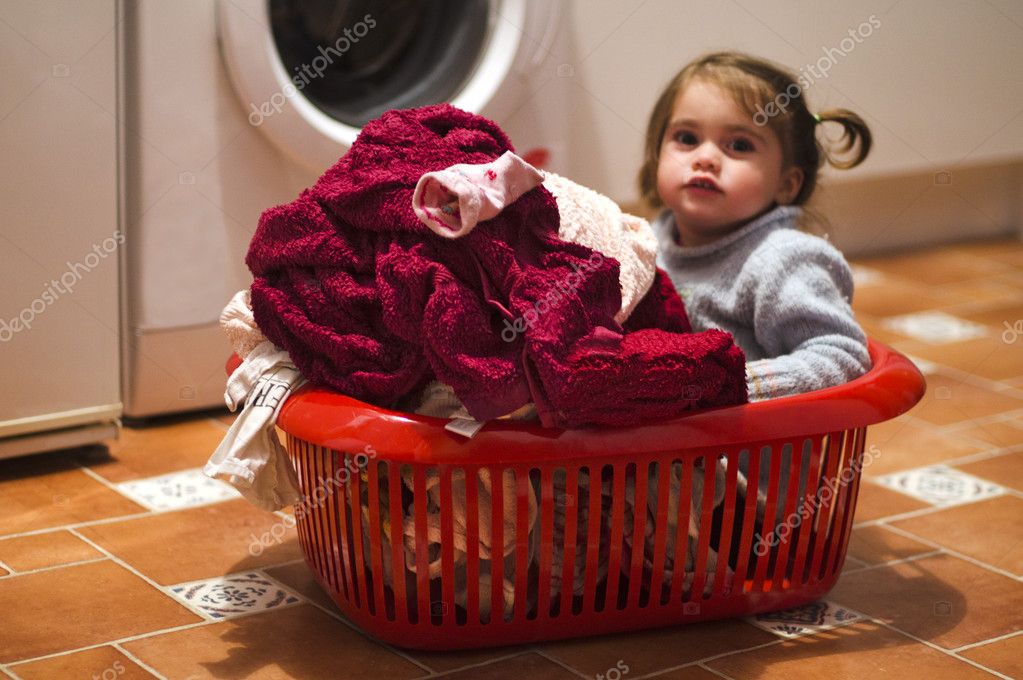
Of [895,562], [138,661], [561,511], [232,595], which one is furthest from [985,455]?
[138,661]

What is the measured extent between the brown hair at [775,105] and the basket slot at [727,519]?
1.55ft

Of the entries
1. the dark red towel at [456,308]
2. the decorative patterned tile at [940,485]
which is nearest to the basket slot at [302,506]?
the dark red towel at [456,308]

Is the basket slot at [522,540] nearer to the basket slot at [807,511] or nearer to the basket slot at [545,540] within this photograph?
the basket slot at [545,540]

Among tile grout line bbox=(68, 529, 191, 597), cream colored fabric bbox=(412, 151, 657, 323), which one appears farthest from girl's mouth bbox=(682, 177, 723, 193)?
tile grout line bbox=(68, 529, 191, 597)

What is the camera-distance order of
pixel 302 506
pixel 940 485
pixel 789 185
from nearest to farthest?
pixel 302 506 < pixel 789 185 < pixel 940 485

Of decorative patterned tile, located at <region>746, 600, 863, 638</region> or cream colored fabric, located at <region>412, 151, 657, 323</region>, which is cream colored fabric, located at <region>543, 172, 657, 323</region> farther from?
decorative patterned tile, located at <region>746, 600, 863, 638</region>

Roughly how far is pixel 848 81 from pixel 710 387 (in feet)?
5.06

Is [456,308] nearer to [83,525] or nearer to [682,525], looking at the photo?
[682,525]

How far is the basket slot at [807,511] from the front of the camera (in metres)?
1.15

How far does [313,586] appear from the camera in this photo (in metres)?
1.24

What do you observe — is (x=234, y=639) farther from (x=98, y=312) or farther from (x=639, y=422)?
(x=98, y=312)

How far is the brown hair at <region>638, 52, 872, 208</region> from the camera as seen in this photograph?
4.56ft

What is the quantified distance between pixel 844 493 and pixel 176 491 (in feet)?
2.64

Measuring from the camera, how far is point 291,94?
156cm
